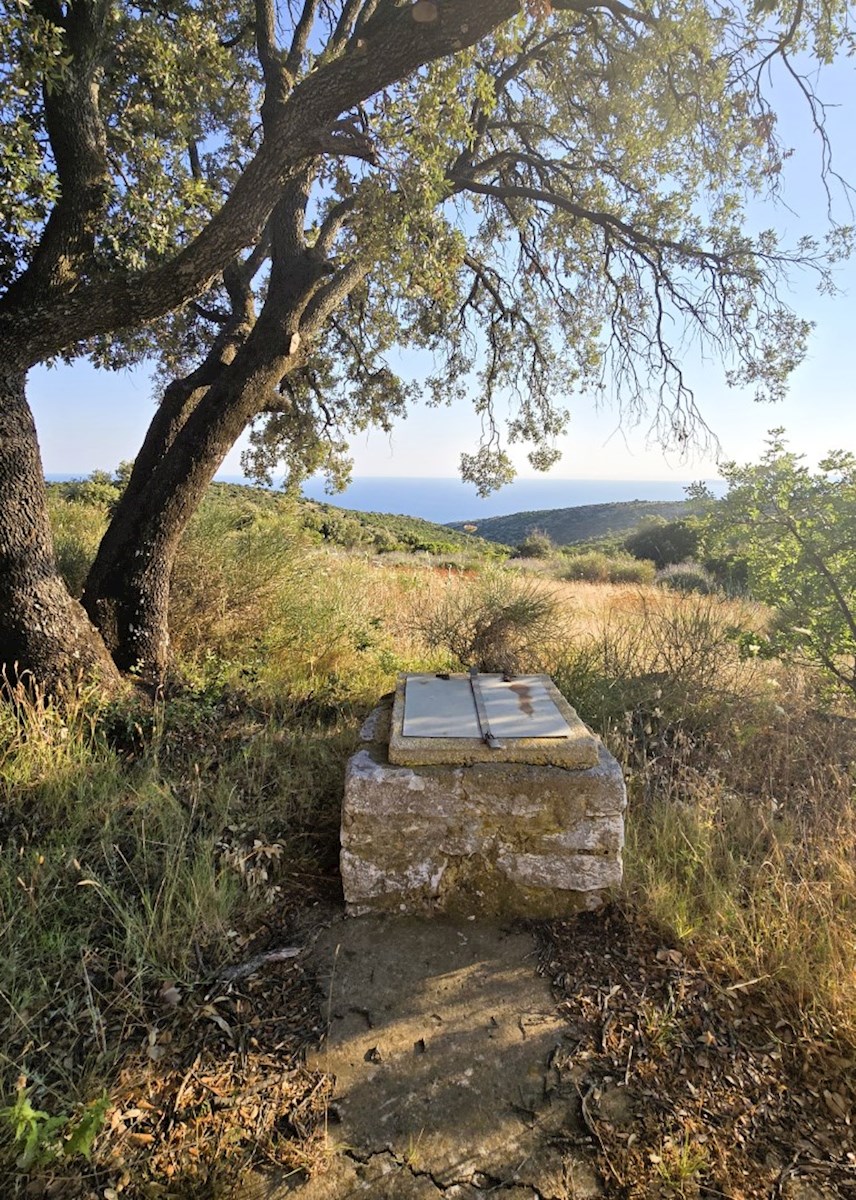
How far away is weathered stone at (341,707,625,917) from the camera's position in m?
2.53

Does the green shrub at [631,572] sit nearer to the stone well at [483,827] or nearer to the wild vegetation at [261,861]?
the wild vegetation at [261,861]

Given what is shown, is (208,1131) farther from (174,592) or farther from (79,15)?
(79,15)

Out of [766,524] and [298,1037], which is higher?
[766,524]

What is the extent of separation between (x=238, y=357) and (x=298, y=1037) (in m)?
4.59

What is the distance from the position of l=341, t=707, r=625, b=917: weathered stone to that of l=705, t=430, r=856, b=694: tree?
2708mm

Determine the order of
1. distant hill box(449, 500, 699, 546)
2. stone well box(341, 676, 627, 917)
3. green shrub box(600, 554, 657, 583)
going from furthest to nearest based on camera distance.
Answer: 1. distant hill box(449, 500, 699, 546)
2. green shrub box(600, 554, 657, 583)
3. stone well box(341, 676, 627, 917)

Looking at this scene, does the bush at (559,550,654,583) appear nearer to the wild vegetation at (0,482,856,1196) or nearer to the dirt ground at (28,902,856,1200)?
the wild vegetation at (0,482,856,1196)

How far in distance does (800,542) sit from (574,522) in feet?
152

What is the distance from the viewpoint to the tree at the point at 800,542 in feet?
13.6

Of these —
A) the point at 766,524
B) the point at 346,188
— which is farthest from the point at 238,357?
the point at 766,524

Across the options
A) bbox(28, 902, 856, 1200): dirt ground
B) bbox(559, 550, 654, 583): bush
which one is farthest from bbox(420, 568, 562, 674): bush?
bbox(559, 550, 654, 583): bush

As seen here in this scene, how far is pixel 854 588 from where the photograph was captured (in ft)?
13.6

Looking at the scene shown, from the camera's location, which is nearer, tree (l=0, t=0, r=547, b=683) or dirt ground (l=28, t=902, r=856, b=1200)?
dirt ground (l=28, t=902, r=856, b=1200)

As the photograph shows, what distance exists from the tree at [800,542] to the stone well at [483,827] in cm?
270
